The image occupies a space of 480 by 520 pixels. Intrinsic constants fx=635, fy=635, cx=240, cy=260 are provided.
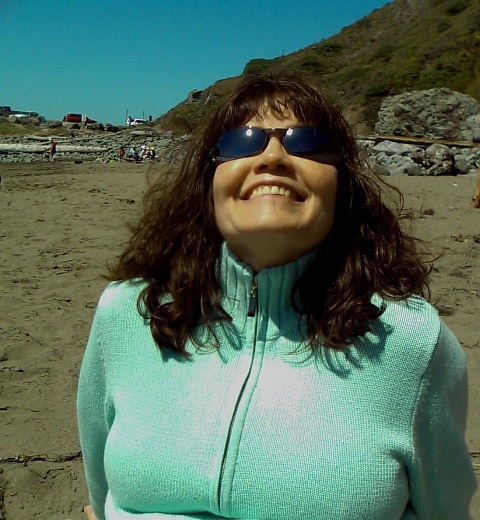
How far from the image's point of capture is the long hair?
5.43ft

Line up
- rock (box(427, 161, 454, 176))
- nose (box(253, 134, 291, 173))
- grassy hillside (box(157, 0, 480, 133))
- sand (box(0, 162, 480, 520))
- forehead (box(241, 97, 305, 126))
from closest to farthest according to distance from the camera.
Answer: nose (box(253, 134, 291, 173)) → forehead (box(241, 97, 305, 126)) → sand (box(0, 162, 480, 520)) → rock (box(427, 161, 454, 176)) → grassy hillside (box(157, 0, 480, 133))

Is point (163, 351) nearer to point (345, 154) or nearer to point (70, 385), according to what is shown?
point (345, 154)

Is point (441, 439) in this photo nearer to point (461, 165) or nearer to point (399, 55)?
point (461, 165)

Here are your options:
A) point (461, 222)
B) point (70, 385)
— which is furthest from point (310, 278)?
point (461, 222)

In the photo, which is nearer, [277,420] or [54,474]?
[277,420]

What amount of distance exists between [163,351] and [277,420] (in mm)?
365

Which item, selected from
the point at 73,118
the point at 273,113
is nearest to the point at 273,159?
the point at 273,113

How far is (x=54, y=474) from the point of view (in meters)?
3.23

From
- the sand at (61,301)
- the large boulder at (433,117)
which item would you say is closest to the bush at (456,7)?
the large boulder at (433,117)

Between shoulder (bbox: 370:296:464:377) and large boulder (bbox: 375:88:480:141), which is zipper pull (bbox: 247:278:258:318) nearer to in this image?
shoulder (bbox: 370:296:464:377)

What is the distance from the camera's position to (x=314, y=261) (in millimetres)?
1673

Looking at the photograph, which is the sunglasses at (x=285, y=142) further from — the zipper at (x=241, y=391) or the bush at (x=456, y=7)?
the bush at (x=456, y=7)

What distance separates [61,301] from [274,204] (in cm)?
435

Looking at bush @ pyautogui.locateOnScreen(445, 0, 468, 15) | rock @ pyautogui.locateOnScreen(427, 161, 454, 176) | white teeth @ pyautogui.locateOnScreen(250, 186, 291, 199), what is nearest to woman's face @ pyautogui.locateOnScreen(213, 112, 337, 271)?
white teeth @ pyautogui.locateOnScreen(250, 186, 291, 199)
